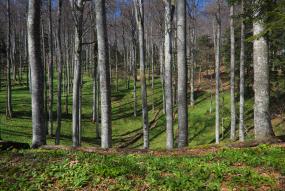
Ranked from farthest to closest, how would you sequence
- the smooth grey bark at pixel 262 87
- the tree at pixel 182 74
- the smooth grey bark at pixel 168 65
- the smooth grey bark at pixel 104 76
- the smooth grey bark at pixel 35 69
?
the smooth grey bark at pixel 168 65 → the tree at pixel 182 74 → the smooth grey bark at pixel 104 76 → the smooth grey bark at pixel 35 69 → the smooth grey bark at pixel 262 87

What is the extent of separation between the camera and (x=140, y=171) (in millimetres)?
8219

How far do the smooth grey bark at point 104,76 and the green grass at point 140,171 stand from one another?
4124 millimetres

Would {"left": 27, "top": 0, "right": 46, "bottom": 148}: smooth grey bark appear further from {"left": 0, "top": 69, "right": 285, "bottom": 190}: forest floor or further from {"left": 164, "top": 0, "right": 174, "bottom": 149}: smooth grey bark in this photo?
{"left": 164, "top": 0, "right": 174, "bottom": 149}: smooth grey bark

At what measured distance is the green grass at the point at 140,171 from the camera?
7559mm

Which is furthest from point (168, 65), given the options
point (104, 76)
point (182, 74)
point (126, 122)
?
point (126, 122)

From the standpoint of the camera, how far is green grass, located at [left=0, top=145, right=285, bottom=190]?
7.56 metres

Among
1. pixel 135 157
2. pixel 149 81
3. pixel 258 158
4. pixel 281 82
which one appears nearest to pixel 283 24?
pixel 258 158

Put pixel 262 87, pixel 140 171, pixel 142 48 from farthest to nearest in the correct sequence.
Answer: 1. pixel 142 48
2. pixel 262 87
3. pixel 140 171

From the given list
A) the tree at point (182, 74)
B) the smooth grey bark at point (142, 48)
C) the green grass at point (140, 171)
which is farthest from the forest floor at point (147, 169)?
the smooth grey bark at point (142, 48)

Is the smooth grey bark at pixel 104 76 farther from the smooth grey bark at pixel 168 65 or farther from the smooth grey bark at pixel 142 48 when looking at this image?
the smooth grey bark at pixel 142 48

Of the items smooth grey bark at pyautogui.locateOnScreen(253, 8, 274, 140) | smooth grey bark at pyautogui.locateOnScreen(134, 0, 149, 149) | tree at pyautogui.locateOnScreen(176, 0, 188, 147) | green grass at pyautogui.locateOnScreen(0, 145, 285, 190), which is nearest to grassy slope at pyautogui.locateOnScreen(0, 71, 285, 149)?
smooth grey bark at pyautogui.locateOnScreen(134, 0, 149, 149)

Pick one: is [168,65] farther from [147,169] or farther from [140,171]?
[140,171]

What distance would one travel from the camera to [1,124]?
105ft

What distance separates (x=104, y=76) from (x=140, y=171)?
19.1ft
